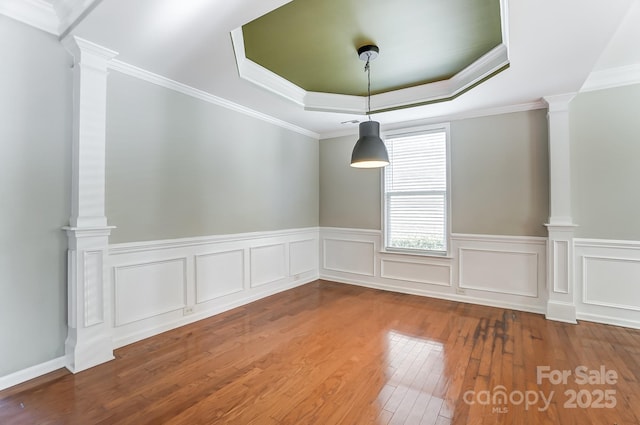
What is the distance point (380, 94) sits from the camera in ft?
13.2

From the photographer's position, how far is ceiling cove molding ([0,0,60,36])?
2.12m

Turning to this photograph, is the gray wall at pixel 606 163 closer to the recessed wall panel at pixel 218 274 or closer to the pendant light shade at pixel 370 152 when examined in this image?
the pendant light shade at pixel 370 152

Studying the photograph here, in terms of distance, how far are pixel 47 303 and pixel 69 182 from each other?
97 cm

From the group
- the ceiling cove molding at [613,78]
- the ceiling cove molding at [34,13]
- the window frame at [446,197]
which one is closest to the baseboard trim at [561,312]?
the window frame at [446,197]

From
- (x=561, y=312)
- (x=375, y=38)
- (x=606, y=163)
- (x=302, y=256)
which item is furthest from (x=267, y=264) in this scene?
(x=606, y=163)

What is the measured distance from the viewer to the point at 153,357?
101 inches

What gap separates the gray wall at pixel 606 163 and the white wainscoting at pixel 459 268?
0.60 meters

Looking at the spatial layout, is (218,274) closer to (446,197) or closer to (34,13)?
(34,13)

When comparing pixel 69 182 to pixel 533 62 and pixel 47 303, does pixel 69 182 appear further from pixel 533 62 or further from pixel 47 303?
pixel 533 62

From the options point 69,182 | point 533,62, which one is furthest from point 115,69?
point 533,62

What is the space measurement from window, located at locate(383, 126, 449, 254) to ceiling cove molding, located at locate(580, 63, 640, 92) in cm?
158

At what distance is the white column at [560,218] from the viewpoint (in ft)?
11.2

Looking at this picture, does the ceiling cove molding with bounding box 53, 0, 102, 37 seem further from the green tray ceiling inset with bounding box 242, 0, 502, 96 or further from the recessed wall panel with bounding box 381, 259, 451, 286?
the recessed wall panel with bounding box 381, 259, 451, 286

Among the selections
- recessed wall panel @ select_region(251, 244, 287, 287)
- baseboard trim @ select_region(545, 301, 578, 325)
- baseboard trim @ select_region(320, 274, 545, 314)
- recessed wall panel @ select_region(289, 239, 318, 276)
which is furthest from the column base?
baseboard trim @ select_region(545, 301, 578, 325)
